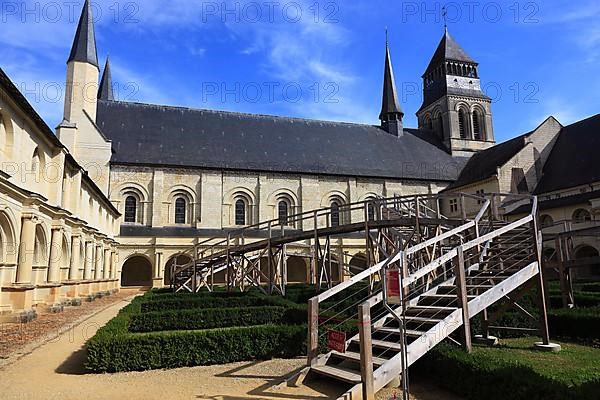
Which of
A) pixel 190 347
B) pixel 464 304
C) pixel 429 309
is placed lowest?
pixel 190 347

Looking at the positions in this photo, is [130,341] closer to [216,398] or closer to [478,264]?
[216,398]

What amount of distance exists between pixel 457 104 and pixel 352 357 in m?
39.0

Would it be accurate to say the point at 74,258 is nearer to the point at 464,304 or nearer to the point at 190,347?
the point at 190,347

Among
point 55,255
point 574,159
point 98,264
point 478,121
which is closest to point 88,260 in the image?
point 98,264

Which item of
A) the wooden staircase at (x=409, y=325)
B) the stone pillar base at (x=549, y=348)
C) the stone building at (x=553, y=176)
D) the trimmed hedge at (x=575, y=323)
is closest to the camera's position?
the wooden staircase at (x=409, y=325)

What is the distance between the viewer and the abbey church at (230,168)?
25.7m

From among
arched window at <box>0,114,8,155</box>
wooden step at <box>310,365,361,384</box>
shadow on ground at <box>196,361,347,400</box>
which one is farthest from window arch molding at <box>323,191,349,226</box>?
wooden step at <box>310,365,361,384</box>

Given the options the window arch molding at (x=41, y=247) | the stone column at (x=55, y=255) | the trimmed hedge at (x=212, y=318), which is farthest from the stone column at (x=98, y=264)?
the trimmed hedge at (x=212, y=318)

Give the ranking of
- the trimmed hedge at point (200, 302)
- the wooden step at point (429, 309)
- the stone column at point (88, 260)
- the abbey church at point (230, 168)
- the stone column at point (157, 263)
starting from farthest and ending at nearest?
1. the stone column at point (157, 263)
2. the abbey church at point (230, 168)
3. the stone column at point (88, 260)
4. the trimmed hedge at point (200, 302)
5. the wooden step at point (429, 309)

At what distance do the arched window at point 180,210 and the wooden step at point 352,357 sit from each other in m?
26.2

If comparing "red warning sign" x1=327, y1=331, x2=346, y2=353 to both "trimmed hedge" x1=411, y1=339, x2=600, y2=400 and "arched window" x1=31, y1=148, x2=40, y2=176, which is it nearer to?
"trimmed hedge" x1=411, y1=339, x2=600, y2=400

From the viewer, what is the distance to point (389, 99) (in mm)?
41031

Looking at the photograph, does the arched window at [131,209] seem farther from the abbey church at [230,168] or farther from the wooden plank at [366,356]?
the wooden plank at [366,356]

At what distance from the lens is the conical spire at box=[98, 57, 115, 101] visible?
4169 centimetres
